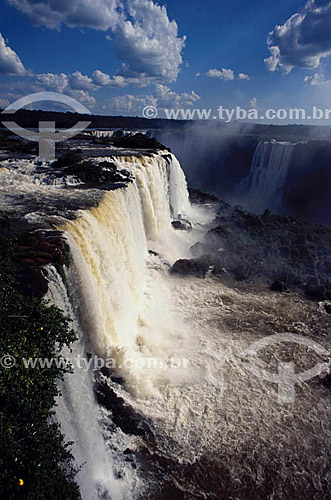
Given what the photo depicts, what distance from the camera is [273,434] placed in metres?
7.22

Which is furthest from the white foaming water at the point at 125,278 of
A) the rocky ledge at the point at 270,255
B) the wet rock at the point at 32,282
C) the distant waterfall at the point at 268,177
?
the distant waterfall at the point at 268,177

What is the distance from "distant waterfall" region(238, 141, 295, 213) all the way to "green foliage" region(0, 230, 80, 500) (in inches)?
1064

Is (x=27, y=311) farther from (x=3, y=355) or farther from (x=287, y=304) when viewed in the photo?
(x=287, y=304)

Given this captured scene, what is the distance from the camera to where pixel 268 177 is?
104ft

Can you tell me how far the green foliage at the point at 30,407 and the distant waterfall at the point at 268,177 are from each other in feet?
88.7

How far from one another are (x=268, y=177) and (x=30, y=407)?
3092 centimetres

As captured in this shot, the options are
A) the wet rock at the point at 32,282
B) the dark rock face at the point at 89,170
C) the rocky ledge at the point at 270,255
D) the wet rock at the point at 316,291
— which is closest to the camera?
the wet rock at the point at 32,282

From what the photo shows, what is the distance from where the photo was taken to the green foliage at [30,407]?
398 cm

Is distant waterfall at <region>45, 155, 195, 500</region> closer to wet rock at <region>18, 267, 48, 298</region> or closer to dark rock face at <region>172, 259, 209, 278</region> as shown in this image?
wet rock at <region>18, 267, 48, 298</region>

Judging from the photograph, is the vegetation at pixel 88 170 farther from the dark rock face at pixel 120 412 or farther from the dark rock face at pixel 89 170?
the dark rock face at pixel 120 412

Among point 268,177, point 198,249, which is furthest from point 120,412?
point 268,177

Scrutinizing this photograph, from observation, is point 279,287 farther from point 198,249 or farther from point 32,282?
point 32,282

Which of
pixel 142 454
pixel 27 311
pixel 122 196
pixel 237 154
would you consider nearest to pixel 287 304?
pixel 122 196

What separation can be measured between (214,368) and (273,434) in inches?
83.8
